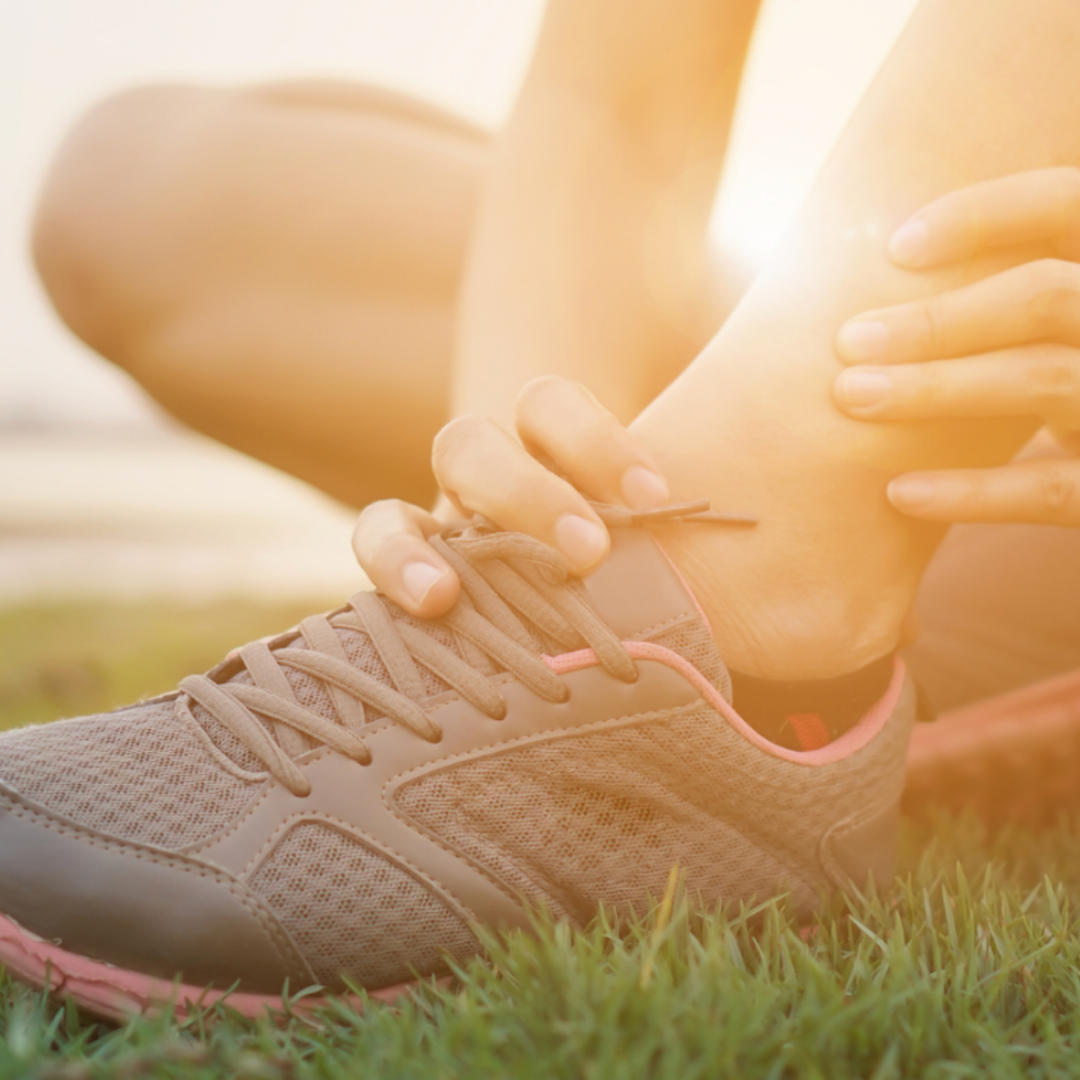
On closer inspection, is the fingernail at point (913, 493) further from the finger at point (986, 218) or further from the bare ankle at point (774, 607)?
the finger at point (986, 218)

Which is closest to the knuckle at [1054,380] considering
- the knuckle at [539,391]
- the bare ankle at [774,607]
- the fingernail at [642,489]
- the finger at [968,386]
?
the finger at [968,386]

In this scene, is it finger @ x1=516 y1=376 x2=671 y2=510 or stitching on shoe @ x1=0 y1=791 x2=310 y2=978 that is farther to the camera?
finger @ x1=516 y1=376 x2=671 y2=510

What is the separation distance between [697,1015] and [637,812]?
14.2 inches

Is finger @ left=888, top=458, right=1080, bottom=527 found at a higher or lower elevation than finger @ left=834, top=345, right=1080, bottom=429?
lower

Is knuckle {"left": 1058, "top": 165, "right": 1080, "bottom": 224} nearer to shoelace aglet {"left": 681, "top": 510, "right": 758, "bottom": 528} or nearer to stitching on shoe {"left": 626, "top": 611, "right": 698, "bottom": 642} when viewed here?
shoelace aglet {"left": 681, "top": 510, "right": 758, "bottom": 528}

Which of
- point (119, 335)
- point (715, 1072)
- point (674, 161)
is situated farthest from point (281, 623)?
point (715, 1072)

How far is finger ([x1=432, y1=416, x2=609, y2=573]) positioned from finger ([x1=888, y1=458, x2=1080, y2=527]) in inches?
16.5

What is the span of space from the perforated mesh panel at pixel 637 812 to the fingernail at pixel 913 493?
1.13 feet

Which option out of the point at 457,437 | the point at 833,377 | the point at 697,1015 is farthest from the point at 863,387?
the point at 697,1015

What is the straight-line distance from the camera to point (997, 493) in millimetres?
1235

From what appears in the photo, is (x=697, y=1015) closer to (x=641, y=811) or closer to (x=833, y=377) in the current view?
(x=641, y=811)

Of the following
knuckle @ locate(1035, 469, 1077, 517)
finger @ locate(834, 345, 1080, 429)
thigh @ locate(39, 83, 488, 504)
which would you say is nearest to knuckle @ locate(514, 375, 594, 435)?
finger @ locate(834, 345, 1080, 429)

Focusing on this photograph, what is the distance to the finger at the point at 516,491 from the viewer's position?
3.69 ft

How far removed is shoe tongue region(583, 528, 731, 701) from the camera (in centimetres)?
113
